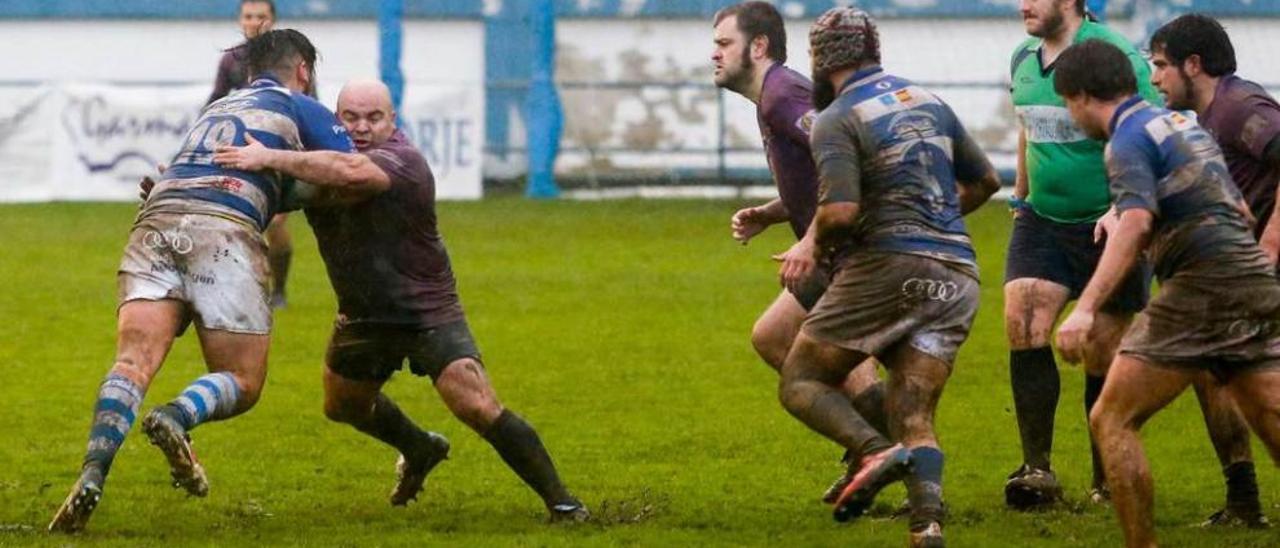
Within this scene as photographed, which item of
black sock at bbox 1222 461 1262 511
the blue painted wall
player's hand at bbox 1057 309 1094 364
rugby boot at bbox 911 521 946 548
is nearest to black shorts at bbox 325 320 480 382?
rugby boot at bbox 911 521 946 548

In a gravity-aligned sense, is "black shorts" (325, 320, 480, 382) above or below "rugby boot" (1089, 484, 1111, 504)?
above

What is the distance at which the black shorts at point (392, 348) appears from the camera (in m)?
8.59

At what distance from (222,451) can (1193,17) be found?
492 cm

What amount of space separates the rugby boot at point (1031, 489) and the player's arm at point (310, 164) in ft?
9.26

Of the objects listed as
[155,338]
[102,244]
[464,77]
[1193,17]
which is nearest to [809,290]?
[1193,17]

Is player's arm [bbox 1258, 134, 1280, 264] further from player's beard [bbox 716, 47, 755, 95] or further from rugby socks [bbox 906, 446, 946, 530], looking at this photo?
player's beard [bbox 716, 47, 755, 95]

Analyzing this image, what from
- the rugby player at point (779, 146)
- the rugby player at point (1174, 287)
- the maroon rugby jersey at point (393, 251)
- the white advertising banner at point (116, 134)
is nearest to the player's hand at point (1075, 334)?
the rugby player at point (1174, 287)

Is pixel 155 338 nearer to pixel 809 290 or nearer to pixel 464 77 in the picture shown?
pixel 809 290

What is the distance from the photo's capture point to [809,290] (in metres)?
8.98

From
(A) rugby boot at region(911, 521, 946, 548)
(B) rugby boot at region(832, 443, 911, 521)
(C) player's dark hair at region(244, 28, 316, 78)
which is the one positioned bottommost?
(A) rugby boot at region(911, 521, 946, 548)

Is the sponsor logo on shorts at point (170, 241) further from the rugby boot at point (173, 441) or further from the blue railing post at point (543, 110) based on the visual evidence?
the blue railing post at point (543, 110)

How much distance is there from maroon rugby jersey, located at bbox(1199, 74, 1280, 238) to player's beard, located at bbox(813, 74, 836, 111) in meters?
1.46

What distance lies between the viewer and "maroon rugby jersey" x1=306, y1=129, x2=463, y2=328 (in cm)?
859

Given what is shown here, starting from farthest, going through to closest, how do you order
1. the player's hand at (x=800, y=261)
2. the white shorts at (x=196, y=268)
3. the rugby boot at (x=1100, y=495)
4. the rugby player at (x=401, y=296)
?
the rugby boot at (x=1100, y=495) < the rugby player at (x=401, y=296) < the white shorts at (x=196, y=268) < the player's hand at (x=800, y=261)
